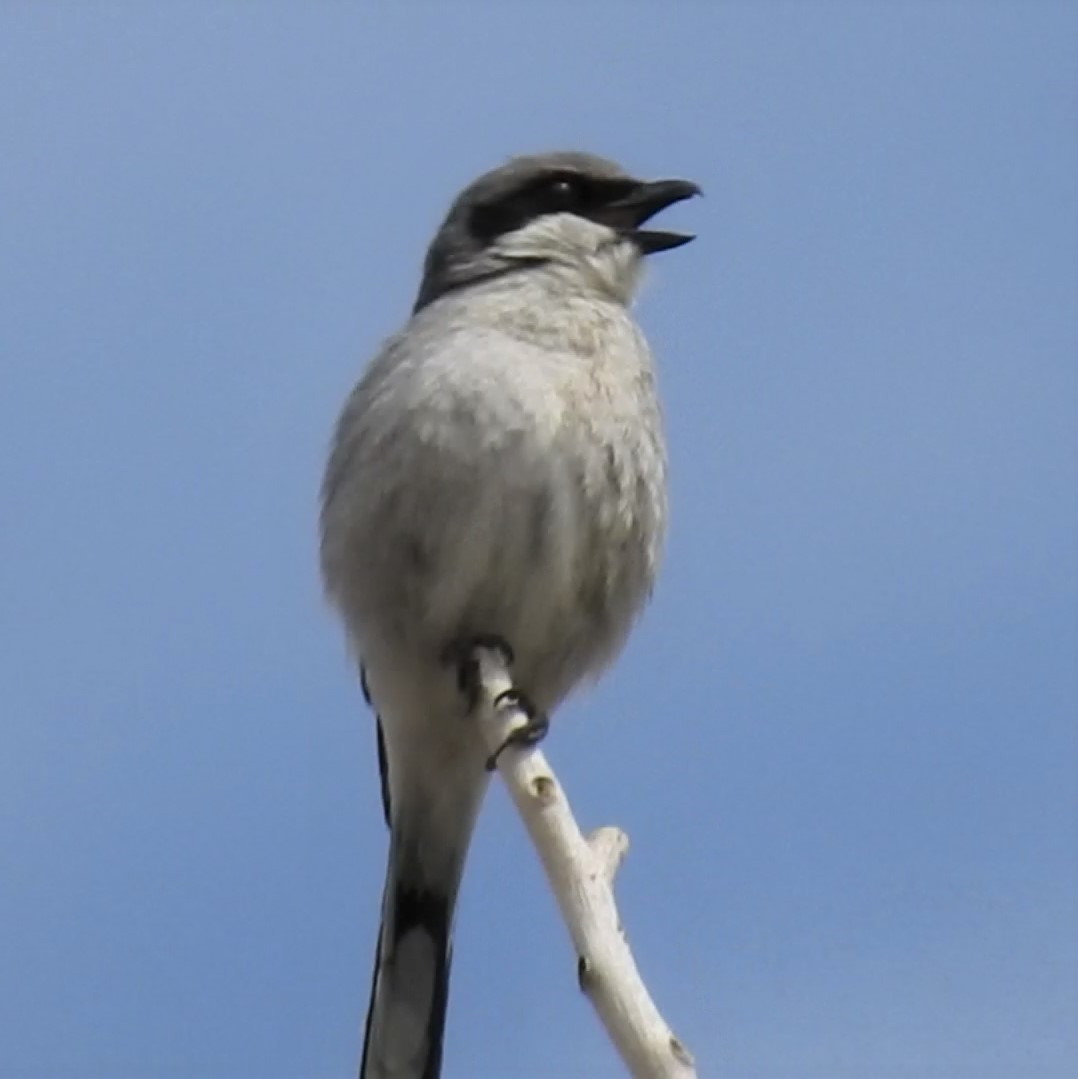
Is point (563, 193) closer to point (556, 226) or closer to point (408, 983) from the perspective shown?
point (556, 226)

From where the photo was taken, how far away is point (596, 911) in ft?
12.2

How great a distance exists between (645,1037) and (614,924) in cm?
39

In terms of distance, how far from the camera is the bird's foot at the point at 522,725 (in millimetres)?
4719

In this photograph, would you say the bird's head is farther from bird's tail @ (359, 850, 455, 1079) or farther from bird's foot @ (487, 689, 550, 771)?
bird's tail @ (359, 850, 455, 1079)

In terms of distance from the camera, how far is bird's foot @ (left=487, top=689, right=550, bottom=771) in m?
4.72

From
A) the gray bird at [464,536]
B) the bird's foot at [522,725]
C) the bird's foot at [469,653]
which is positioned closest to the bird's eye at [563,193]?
the gray bird at [464,536]

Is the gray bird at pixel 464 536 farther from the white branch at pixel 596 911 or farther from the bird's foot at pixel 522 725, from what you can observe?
the white branch at pixel 596 911

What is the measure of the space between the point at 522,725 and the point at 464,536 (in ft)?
2.26

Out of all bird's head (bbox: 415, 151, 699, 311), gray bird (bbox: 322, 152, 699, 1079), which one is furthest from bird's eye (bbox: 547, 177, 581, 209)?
gray bird (bbox: 322, 152, 699, 1079)

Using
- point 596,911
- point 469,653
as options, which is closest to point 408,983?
point 469,653

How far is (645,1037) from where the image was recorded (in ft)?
10.8

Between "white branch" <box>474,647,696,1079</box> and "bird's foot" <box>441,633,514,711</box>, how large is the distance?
0.89 meters

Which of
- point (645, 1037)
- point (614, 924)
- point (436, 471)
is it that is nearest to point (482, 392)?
point (436, 471)

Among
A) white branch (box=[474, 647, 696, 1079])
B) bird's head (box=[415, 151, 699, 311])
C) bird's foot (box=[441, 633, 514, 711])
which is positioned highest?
bird's head (box=[415, 151, 699, 311])
